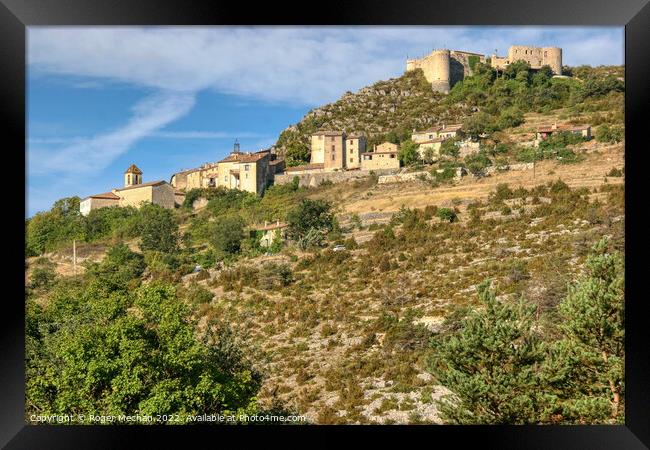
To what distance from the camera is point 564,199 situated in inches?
614

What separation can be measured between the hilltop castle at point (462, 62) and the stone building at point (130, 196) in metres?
14.5

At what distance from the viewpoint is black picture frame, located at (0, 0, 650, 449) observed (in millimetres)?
3707

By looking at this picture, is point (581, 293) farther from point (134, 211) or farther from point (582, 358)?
point (134, 211)

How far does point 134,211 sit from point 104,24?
14262 mm

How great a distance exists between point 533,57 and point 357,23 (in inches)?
997

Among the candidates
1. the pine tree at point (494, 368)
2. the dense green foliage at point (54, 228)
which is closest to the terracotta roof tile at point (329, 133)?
the dense green foliage at point (54, 228)

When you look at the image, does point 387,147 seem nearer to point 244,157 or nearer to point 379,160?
point 379,160

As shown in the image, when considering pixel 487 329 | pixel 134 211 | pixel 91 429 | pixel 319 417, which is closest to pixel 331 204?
pixel 134 211

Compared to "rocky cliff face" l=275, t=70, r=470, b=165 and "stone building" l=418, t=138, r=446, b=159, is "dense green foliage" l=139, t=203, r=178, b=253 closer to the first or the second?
"rocky cliff face" l=275, t=70, r=470, b=165

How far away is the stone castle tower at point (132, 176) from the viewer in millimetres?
17516

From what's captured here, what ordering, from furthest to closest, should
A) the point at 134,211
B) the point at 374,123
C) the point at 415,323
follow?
the point at 374,123 → the point at 134,211 → the point at 415,323

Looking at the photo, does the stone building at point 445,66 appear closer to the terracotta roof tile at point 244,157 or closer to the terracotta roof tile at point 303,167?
the terracotta roof tile at point 303,167

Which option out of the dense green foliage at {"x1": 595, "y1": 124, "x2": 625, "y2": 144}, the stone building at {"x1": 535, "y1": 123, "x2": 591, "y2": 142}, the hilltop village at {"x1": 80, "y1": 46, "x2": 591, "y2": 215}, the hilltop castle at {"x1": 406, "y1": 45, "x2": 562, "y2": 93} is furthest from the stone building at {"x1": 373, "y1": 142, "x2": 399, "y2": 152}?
the hilltop castle at {"x1": 406, "y1": 45, "x2": 562, "y2": 93}

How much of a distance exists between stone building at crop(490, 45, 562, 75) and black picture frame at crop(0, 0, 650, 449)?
24.1 metres
